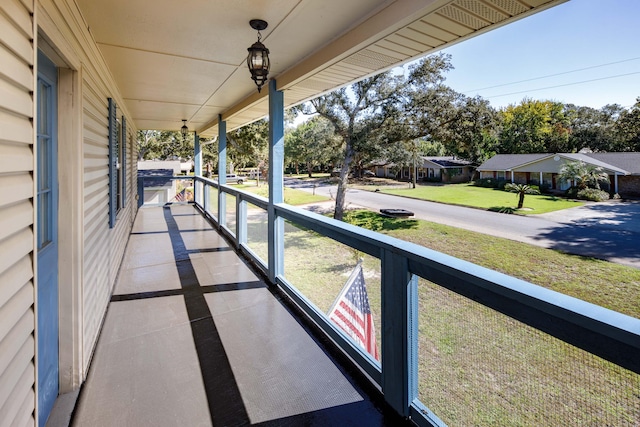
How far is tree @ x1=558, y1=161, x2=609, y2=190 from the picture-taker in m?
25.2

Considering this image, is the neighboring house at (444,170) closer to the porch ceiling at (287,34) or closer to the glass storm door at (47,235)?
the porch ceiling at (287,34)

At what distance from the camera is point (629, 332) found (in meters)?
0.92

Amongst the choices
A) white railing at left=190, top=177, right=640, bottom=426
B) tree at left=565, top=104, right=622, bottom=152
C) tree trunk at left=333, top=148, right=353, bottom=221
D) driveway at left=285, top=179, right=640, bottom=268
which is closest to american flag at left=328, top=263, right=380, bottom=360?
white railing at left=190, top=177, right=640, bottom=426

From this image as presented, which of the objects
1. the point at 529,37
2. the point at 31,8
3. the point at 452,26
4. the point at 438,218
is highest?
the point at 529,37

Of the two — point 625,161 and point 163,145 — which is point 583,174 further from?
point 163,145

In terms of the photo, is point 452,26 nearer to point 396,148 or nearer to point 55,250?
point 55,250

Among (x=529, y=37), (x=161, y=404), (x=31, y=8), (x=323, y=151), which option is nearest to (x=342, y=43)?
(x=31, y=8)

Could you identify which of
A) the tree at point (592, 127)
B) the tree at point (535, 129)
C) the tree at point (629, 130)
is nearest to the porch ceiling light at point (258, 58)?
the tree at point (629, 130)

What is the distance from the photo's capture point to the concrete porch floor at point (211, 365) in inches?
73.0

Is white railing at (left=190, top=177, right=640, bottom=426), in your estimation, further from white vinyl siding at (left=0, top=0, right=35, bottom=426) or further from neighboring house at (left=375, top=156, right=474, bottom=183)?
neighboring house at (left=375, top=156, right=474, bottom=183)

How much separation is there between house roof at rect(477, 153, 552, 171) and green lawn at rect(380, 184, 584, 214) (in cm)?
242

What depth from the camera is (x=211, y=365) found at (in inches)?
91.0

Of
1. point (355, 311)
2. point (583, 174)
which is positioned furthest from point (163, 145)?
point (583, 174)

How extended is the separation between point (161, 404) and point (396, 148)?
1692 centimetres
